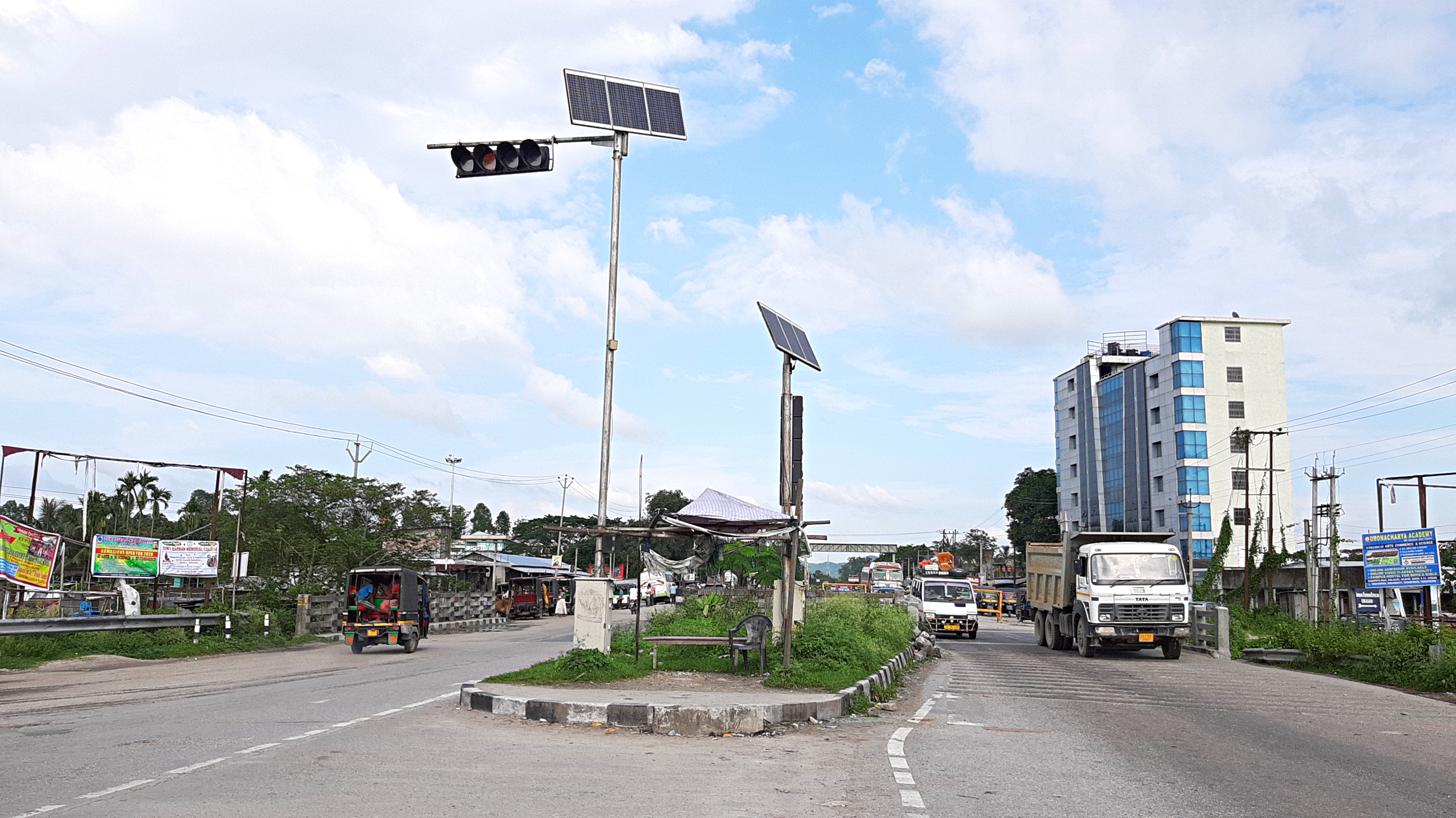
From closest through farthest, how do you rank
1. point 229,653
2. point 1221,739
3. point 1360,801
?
point 1360,801 → point 1221,739 → point 229,653

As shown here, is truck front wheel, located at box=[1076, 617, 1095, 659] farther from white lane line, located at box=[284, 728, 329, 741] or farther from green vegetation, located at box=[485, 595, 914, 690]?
white lane line, located at box=[284, 728, 329, 741]

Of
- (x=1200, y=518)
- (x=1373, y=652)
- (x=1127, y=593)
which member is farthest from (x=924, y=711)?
(x=1200, y=518)

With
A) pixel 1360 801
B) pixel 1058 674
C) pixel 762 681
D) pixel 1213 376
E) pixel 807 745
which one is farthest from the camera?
pixel 1213 376

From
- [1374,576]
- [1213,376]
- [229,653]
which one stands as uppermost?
[1213,376]

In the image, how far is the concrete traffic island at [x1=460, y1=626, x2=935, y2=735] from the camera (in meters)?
10.7

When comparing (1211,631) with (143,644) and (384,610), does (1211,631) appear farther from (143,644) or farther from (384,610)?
(143,644)

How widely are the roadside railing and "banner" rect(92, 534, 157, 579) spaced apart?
1029 inches

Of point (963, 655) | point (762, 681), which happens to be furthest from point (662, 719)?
point (963, 655)

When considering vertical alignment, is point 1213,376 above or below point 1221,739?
above

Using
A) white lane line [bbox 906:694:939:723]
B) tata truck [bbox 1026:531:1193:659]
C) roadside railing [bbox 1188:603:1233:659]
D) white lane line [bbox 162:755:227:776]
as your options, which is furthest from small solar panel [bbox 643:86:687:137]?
roadside railing [bbox 1188:603:1233:659]

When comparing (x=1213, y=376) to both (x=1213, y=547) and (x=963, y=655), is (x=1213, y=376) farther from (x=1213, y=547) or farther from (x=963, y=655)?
(x=963, y=655)

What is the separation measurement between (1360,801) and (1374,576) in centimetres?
2132

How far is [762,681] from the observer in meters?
13.6

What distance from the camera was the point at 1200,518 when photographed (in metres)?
76.3
